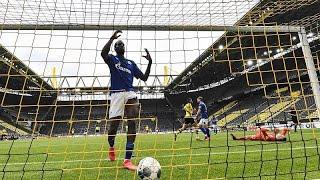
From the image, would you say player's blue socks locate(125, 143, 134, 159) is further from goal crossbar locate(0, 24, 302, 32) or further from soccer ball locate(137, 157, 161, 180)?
goal crossbar locate(0, 24, 302, 32)

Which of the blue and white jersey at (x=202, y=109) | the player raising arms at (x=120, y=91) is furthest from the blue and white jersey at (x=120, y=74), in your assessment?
the blue and white jersey at (x=202, y=109)

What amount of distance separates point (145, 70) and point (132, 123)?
920 mm

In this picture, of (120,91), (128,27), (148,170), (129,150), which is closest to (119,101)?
(120,91)

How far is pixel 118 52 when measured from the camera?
552 centimetres

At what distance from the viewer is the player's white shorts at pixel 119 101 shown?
5.44m

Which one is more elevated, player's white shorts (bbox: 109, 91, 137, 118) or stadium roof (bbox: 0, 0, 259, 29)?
stadium roof (bbox: 0, 0, 259, 29)

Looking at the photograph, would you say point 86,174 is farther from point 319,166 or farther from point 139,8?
point 319,166

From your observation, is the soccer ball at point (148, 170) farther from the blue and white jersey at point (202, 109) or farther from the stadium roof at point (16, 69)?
the blue and white jersey at point (202, 109)

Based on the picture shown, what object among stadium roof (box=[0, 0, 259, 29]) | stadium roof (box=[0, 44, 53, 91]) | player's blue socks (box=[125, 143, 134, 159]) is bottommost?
player's blue socks (box=[125, 143, 134, 159])

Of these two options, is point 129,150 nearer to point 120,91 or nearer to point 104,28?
point 120,91

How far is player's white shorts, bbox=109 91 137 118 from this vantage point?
5438mm

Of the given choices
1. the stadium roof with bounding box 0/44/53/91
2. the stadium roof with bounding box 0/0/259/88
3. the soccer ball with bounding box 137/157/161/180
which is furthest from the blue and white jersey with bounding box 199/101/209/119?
the soccer ball with bounding box 137/157/161/180

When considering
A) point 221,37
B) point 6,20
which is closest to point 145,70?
point 221,37

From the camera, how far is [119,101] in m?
5.44
